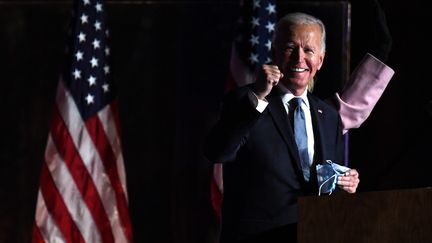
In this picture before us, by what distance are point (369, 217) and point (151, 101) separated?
89.1 inches

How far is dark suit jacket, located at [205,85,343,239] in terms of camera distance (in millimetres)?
2527

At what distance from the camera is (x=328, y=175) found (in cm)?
256

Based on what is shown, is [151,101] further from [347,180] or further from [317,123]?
[347,180]

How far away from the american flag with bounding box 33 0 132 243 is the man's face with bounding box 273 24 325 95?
1.42m

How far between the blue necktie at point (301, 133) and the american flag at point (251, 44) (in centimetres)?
117

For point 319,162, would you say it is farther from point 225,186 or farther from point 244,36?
point 244,36

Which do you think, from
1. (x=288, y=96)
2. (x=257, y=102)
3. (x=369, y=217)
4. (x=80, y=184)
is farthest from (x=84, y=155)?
(x=369, y=217)

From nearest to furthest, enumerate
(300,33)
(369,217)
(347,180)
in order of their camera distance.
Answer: (369,217) < (347,180) < (300,33)

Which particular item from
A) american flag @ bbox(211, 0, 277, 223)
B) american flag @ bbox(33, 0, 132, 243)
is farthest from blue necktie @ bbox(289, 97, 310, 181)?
american flag @ bbox(33, 0, 132, 243)

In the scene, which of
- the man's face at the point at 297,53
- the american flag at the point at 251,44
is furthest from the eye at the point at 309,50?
the american flag at the point at 251,44

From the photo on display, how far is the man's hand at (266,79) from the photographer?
245 centimetres

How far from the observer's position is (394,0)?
163 inches

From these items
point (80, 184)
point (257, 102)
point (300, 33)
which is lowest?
point (80, 184)

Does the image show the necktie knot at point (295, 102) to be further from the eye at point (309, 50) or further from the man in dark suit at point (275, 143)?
the eye at point (309, 50)
